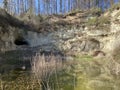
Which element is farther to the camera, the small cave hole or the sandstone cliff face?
the small cave hole

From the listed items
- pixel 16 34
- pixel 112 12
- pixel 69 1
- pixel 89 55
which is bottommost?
pixel 89 55

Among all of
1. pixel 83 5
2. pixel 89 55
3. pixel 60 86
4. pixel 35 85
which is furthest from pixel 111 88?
pixel 83 5

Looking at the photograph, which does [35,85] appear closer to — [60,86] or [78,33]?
[60,86]

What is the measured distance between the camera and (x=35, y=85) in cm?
1127

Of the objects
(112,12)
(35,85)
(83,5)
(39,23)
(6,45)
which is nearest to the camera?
(35,85)

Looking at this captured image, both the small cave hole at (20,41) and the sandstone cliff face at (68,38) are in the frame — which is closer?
the sandstone cliff face at (68,38)

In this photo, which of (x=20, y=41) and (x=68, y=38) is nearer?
(x=20, y=41)

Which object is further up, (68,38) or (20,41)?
(68,38)

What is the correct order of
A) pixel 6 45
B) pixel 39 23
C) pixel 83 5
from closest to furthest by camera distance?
pixel 6 45, pixel 39 23, pixel 83 5

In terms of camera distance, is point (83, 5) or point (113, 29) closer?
point (113, 29)

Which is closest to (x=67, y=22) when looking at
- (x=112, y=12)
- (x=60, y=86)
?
(x=112, y=12)

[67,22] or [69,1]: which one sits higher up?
[69,1]

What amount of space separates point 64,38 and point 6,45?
7.34 metres

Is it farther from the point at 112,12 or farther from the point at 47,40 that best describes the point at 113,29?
the point at 47,40
